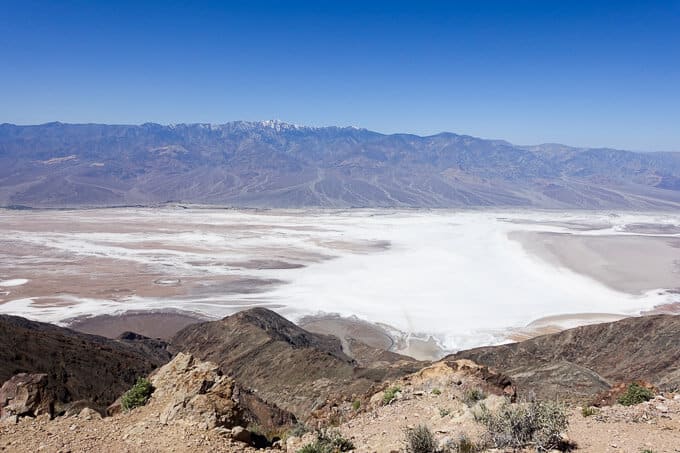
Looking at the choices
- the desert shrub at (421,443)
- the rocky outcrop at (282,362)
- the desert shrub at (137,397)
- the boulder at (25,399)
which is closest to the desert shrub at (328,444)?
the desert shrub at (421,443)

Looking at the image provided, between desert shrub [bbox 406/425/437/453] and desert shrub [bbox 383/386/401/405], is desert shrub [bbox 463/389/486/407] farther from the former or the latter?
desert shrub [bbox 406/425/437/453]

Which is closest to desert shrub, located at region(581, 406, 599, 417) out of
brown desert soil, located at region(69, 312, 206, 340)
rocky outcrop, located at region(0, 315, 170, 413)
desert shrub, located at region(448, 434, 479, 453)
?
desert shrub, located at region(448, 434, 479, 453)

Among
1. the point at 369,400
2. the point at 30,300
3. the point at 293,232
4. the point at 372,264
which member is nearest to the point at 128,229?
the point at 293,232

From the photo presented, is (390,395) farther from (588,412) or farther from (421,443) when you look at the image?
(421,443)

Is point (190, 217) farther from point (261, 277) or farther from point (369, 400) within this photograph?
point (369, 400)

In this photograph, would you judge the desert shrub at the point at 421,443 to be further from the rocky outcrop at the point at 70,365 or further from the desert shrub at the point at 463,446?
the rocky outcrop at the point at 70,365

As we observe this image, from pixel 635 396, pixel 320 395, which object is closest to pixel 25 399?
pixel 635 396
